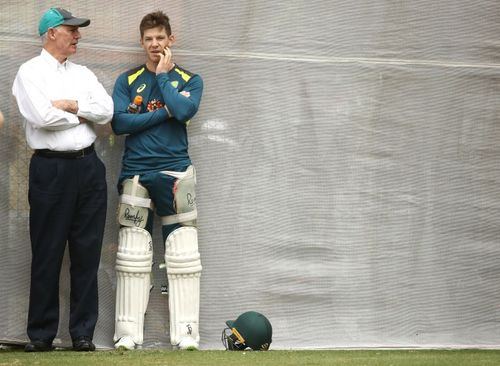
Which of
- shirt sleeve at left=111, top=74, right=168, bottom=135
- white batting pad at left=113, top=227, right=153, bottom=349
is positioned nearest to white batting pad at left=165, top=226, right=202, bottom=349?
white batting pad at left=113, top=227, right=153, bottom=349

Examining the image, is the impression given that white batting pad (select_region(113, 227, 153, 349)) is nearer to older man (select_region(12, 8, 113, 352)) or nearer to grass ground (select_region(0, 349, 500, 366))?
older man (select_region(12, 8, 113, 352))

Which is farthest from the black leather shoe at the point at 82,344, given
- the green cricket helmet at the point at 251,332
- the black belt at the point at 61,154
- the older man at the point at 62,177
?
the black belt at the point at 61,154

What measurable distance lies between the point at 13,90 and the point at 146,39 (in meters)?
0.75

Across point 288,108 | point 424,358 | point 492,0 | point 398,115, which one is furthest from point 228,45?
point 424,358

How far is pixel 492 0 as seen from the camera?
710 centimetres

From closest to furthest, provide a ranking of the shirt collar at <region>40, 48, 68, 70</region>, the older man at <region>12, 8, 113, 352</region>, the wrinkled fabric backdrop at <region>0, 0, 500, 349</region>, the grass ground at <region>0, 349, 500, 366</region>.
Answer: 1. the grass ground at <region>0, 349, 500, 366</region>
2. the older man at <region>12, 8, 113, 352</region>
3. the shirt collar at <region>40, 48, 68, 70</region>
4. the wrinkled fabric backdrop at <region>0, 0, 500, 349</region>

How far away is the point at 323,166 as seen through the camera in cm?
696

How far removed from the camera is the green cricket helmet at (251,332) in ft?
20.7

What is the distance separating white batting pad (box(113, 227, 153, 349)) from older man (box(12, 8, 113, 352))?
5.3 inches

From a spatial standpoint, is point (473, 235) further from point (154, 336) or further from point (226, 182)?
point (154, 336)

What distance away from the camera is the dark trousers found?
631 centimetres

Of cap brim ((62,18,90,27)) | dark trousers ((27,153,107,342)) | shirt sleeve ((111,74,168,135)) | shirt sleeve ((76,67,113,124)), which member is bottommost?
dark trousers ((27,153,107,342))

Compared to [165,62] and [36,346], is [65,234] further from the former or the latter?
[165,62]

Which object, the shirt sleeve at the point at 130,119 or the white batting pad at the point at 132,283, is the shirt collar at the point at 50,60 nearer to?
the shirt sleeve at the point at 130,119
